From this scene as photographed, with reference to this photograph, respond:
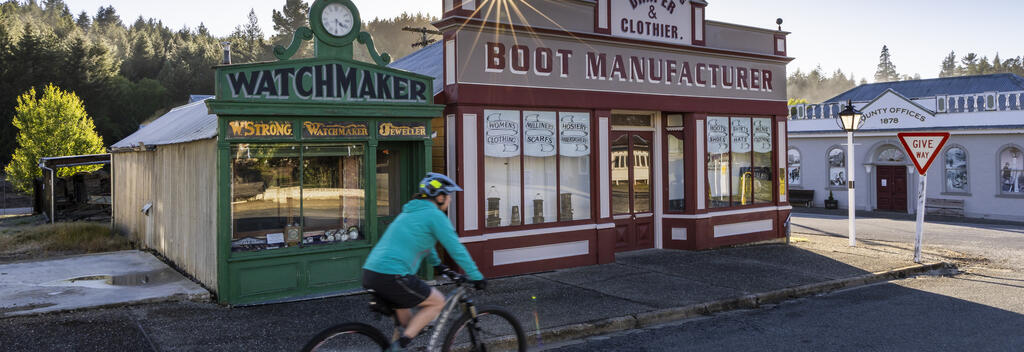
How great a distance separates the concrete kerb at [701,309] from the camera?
7.46 metres

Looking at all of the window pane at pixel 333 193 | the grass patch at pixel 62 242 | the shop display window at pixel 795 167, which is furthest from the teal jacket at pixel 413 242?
the shop display window at pixel 795 167

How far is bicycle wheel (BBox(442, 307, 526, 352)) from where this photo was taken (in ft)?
17.5

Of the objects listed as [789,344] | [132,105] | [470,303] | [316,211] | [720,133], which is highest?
[132,105]

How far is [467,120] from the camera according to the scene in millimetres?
10562

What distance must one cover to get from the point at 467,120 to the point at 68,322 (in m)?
5.81

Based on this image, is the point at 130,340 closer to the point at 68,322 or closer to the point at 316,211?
the point at 68,322

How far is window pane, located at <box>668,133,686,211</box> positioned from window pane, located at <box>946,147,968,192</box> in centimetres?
1802

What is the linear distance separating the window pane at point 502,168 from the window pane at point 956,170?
2227cm

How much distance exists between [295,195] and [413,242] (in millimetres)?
4705

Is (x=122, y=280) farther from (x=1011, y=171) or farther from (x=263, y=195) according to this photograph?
(x=1011, y=171)

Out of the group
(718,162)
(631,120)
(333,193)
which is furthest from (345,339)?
(718,162)

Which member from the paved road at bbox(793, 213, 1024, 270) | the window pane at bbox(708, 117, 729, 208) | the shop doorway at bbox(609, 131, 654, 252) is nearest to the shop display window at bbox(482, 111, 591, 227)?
the shop doorway at bbox(609, 131, 654, 252)

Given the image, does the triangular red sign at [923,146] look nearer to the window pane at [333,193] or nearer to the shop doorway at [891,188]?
the window pane at [333,193]

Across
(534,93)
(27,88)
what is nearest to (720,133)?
(534,93)
